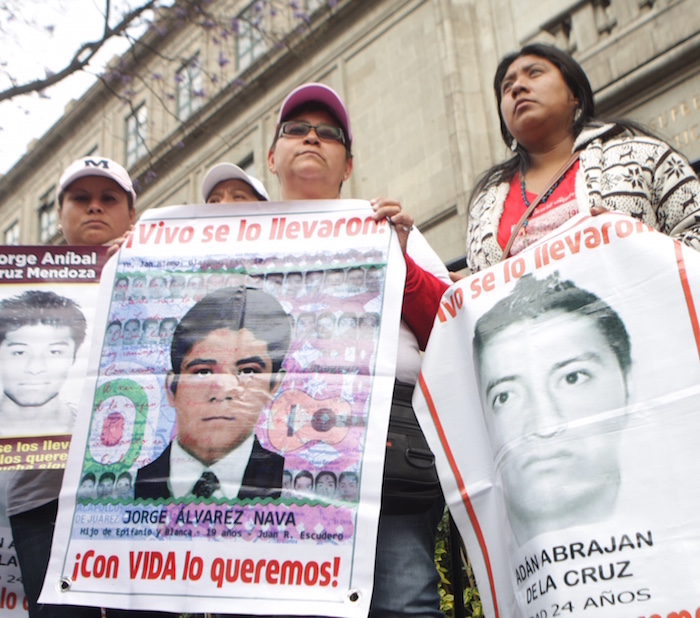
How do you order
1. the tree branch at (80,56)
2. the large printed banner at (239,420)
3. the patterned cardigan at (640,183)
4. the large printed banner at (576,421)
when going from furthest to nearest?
the tree branch at (80,56) < the patterned cardigan at (640,183) < the large printed banner at (239,420) < the large printed banner at (576,421)

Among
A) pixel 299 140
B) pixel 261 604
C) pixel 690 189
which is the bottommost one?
pixel 261 604

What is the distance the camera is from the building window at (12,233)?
2655 cm

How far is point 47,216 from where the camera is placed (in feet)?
81.6

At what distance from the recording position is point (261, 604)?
6.53ft

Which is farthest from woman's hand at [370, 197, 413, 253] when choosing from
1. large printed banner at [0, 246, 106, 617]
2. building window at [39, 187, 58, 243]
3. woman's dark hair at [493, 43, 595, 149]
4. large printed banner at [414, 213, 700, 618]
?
building window at [39, 187, 58, 243]

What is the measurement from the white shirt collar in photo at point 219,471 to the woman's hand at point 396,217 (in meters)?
0.70

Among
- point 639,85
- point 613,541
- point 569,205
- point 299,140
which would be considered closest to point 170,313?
point 299,140

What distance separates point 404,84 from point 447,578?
1183 centimetres

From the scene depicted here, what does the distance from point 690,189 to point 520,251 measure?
18.7 inches

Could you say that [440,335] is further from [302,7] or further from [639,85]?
[302,7]

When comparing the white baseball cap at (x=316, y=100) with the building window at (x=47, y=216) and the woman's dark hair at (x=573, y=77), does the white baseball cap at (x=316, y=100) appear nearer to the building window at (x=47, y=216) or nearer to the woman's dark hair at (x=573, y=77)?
the woman's dark hair at (x=573, y=77)

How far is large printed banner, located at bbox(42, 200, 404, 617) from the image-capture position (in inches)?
80.4

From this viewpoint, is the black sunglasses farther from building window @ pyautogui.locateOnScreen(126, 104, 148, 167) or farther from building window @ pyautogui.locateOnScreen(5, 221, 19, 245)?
building window @ pyautogui.locateOnScreen(5, 221, 19, 245)

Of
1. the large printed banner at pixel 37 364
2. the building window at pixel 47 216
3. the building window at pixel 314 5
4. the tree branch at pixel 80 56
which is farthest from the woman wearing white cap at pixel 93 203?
the building window at pixel 47 216
